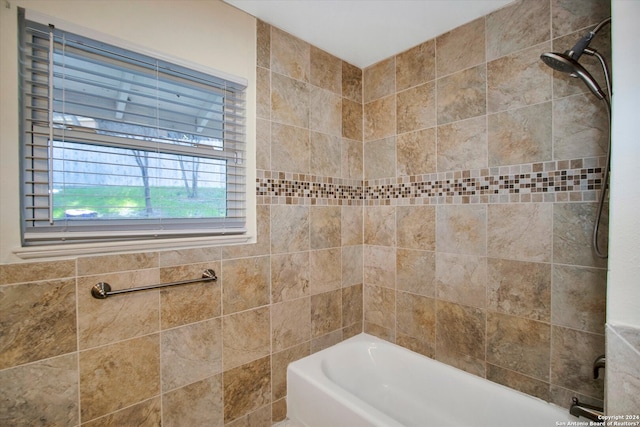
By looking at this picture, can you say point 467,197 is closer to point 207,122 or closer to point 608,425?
point 608,425

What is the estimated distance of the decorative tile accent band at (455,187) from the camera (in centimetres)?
134

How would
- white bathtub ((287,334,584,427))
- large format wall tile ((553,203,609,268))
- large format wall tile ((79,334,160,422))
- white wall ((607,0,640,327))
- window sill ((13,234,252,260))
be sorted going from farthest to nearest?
white bathtub ((287,334,584,427)) < large format wall tile ((553,203,609,268)) < large format wall tile ((79,334,160,422)) < window sill ((13,234,252,260)) < white wall ((607,0,640,327))

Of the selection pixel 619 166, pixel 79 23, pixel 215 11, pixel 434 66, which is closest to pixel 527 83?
pixel 434 66

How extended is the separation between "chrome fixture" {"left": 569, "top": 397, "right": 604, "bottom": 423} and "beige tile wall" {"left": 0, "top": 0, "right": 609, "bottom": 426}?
0.20 ft

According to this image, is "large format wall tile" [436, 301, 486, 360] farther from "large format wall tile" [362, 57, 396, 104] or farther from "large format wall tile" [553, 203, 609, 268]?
"large format wall tile" [362, 57, 396, 104]

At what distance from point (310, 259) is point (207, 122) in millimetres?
1015

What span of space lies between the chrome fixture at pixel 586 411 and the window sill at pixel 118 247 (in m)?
1.74

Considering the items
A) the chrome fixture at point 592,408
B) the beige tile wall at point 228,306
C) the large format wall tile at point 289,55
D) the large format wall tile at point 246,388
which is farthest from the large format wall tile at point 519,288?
the large format wall tile at point 289,55

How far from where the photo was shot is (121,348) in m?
1.23

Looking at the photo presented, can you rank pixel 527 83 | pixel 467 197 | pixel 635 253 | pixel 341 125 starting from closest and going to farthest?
pixel 635 253, pixel 527 83, pixel 467 197, pixel 341 125

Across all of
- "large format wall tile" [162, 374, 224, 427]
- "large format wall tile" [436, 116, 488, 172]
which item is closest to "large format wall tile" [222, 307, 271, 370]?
"large format wall tile" [162, 374, 224, 427]

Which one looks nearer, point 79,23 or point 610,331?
point 610,331

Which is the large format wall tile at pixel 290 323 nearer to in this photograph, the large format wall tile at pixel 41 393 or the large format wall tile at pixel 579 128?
the large format wall tile at pixel 41 393

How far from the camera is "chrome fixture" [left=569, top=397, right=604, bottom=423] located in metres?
1.23
